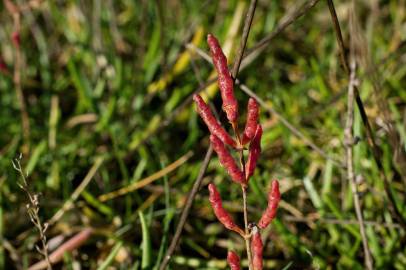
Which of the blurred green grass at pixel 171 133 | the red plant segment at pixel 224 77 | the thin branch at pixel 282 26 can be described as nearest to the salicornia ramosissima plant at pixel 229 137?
the red plant segment at pixel 224 77

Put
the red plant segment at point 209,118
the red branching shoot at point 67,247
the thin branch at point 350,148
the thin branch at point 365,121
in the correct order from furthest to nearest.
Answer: the red branching shoot at point 67,247
the thin branch at point 350,148
the thin branch at point 365,121
the red plant segment at point 209,118

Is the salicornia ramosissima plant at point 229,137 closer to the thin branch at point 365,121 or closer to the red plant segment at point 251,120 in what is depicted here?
the red plant segment at point 251,120

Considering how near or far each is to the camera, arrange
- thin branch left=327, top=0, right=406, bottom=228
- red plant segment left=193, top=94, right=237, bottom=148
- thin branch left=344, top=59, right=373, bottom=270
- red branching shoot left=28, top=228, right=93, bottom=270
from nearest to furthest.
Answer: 1. red plant segment left=193, top=94, right=237, bottom=148
2. thin branch left=327, top=0, right=406, bottom=228
3. thin branch left=344, top=59, right=373, bottom=270
4. red branching shoot left=28, top=228, right=93, bottom=270

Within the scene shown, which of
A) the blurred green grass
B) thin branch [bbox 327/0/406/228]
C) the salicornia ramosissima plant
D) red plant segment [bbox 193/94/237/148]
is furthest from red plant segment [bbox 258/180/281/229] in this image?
the blurred green grass

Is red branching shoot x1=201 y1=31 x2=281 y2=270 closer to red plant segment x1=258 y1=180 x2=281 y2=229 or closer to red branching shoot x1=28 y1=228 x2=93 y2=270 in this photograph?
red plant segment x1=258 y1=180 x2=281 y2=229

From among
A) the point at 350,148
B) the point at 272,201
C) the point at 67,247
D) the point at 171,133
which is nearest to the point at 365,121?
the point at 350,148

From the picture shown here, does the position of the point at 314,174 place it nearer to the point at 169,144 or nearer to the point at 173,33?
the point at 169,144
